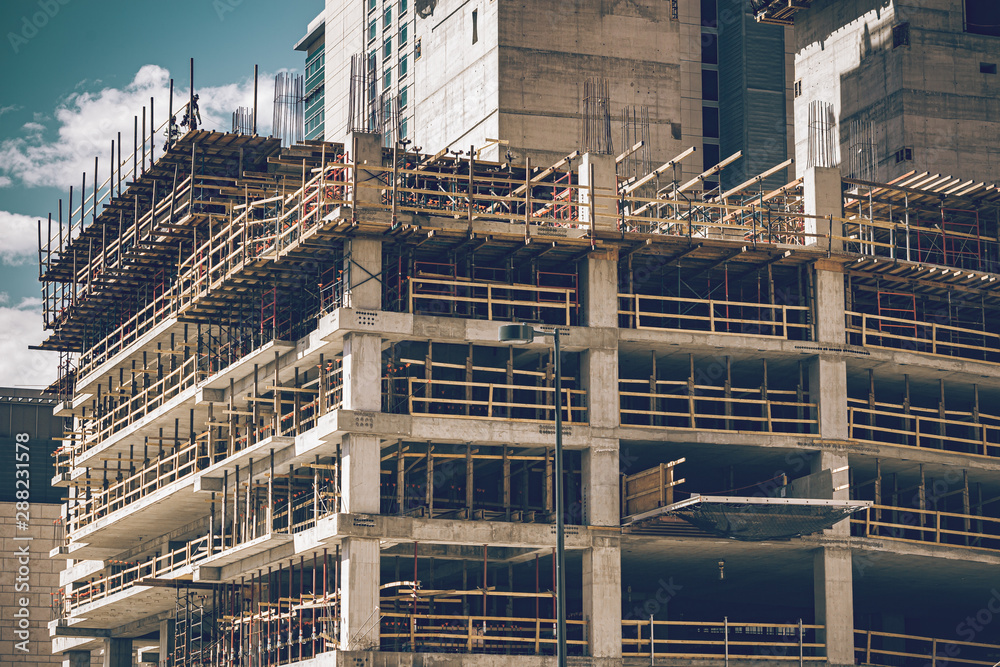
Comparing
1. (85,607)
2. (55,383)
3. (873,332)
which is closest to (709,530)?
(873,332)

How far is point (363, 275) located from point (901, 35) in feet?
82.7

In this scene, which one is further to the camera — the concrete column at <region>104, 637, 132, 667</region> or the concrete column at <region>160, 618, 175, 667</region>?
the concrete column at <region>104, 637, 132, 667</region>

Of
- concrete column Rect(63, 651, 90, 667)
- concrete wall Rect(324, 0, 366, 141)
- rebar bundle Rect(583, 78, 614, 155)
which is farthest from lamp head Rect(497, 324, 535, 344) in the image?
concrete wall Rect(324, 0, 366, 141)

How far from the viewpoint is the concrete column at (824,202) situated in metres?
49.6

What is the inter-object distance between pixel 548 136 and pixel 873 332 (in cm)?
2175

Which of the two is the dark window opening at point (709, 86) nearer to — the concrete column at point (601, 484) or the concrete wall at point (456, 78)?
the concrete wall at point (456, 78)

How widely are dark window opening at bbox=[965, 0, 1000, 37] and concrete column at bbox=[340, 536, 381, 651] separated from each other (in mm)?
32484

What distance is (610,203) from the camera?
48.4 m

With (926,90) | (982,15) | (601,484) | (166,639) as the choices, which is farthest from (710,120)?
(601,484)

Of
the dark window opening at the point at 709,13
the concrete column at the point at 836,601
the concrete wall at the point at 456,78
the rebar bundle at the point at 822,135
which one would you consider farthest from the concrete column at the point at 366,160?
the dark window opening at the point at 709,13

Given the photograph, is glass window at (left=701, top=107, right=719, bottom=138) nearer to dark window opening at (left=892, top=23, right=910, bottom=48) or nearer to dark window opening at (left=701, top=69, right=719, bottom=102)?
dark window opening at (left=701, top=69, right=719, bottom=102)

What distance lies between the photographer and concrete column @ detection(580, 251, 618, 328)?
47125 millimetres

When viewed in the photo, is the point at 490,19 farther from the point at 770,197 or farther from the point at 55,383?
the point at 55,383

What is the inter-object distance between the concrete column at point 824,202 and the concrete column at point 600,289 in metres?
6.81
